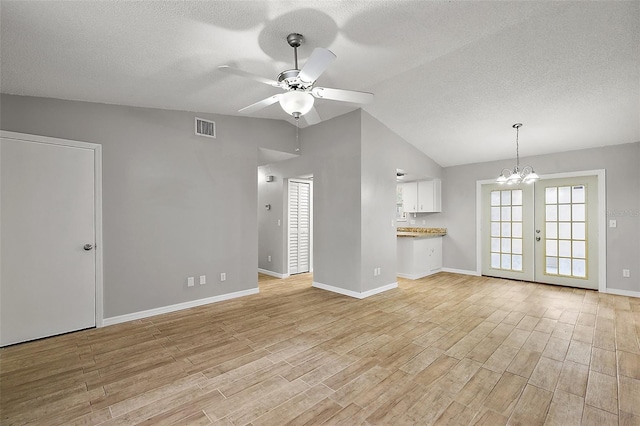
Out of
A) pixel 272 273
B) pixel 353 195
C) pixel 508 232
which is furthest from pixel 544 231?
pixel 272 273

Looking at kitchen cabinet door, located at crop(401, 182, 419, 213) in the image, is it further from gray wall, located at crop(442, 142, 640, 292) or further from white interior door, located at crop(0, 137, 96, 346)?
white interior door, located at crop(0, 137, 96, 346)

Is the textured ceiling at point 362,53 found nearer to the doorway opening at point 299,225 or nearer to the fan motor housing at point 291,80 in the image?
the fan motor housing at point 291,80

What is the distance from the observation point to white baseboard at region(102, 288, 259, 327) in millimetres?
3457

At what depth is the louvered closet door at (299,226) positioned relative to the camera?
615 cm

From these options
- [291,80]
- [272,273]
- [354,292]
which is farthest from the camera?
[272,273]

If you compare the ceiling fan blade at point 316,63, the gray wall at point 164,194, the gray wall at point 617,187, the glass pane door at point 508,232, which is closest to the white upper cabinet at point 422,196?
the glass pane door at point 508,232

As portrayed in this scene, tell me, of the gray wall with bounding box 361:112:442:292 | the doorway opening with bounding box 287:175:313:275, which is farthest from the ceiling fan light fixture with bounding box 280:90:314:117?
the doorway opening with bounding box 287:175:313:275

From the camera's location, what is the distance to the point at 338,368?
8.01 ft

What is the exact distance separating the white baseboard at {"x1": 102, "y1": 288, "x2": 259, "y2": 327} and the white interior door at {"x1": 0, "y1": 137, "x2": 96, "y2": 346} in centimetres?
23

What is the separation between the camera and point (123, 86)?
9.97 ft

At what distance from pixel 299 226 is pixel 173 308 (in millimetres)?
3020

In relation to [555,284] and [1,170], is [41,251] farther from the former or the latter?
[555,284]

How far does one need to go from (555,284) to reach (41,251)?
7851 mm

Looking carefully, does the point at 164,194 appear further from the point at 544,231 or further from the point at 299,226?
the point at 544,231
